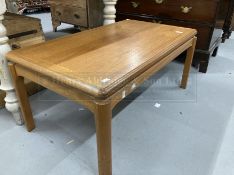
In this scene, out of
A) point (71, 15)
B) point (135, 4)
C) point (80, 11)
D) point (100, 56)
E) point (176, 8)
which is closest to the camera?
point (100, 56)

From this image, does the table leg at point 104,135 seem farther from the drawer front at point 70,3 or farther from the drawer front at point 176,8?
the drawer front at point 70,3

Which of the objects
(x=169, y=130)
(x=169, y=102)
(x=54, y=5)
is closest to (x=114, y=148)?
(x=169, y=130)

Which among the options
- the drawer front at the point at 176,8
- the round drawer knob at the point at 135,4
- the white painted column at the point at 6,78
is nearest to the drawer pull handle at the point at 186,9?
the drawer front at the point at 176,8

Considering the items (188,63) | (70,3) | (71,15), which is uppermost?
(70,3)

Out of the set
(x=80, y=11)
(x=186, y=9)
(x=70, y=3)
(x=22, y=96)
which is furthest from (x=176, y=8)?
(x=22, y=96)

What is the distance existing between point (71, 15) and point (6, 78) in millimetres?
1569

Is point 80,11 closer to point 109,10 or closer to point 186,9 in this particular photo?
point 109,10

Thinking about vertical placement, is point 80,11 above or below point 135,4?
below

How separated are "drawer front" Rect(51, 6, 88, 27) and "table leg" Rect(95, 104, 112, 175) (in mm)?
1778

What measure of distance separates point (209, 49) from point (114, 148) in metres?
1.17

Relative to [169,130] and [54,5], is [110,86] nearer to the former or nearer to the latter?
[169,130]

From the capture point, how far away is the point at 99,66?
0.78 meters

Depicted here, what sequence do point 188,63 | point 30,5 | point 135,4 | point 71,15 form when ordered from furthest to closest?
point 30,5, point 71,15, point 135,4, point 188,63

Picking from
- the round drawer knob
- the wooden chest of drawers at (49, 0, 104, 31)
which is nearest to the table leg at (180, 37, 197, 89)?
the round drawer knob
